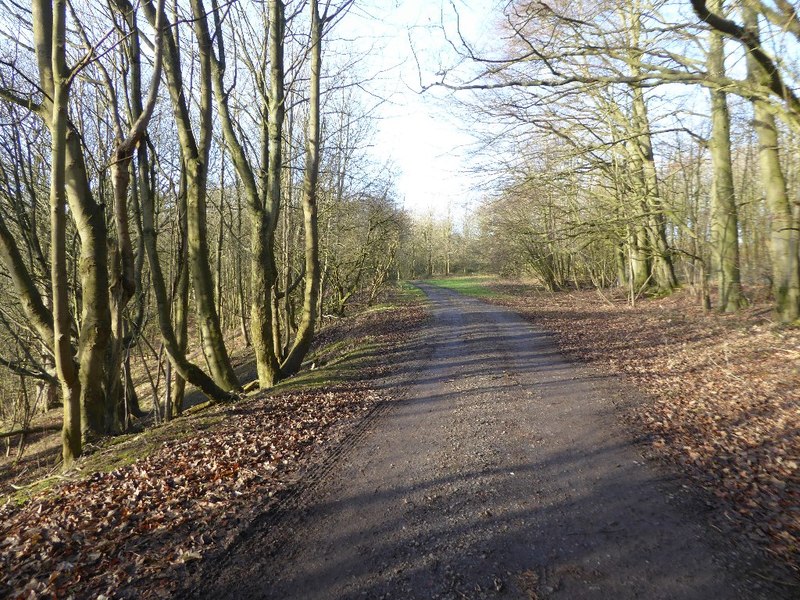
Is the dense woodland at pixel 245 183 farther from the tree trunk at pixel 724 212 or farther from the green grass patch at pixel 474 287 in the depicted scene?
the green grass patch at pixel 474 287

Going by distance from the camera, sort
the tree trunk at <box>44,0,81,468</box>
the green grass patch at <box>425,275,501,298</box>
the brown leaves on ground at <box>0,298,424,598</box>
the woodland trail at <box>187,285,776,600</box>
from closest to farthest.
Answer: the woodland trail at <box>187,285,776,600</box>, the brown leaves on ground at <box>0,298,424,598</box>, the tree trunk at <box>44,0,81,468</box>, the green grass patch at <box>425,275,501,298</box>

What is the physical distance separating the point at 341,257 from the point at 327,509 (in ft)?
62.3

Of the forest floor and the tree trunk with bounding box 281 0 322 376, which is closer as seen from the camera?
the forest floor

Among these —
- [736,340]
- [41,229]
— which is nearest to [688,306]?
[736,340]

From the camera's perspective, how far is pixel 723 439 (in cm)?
576

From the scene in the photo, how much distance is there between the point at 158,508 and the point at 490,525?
3005 mm

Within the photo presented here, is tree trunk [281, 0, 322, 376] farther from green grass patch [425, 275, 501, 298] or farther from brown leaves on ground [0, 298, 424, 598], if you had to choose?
green grass patch [425, 275, 501, 298]

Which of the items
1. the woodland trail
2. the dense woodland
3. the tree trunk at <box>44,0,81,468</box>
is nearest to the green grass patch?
the dense woodland

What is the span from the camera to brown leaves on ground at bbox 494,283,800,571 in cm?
428

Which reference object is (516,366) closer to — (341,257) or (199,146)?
(199,146)

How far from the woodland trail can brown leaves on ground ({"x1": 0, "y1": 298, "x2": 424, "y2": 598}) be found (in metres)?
0.40

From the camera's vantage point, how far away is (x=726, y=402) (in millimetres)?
6980

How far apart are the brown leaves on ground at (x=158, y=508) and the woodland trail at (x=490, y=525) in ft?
1.32

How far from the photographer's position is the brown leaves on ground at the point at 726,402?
169 inches
